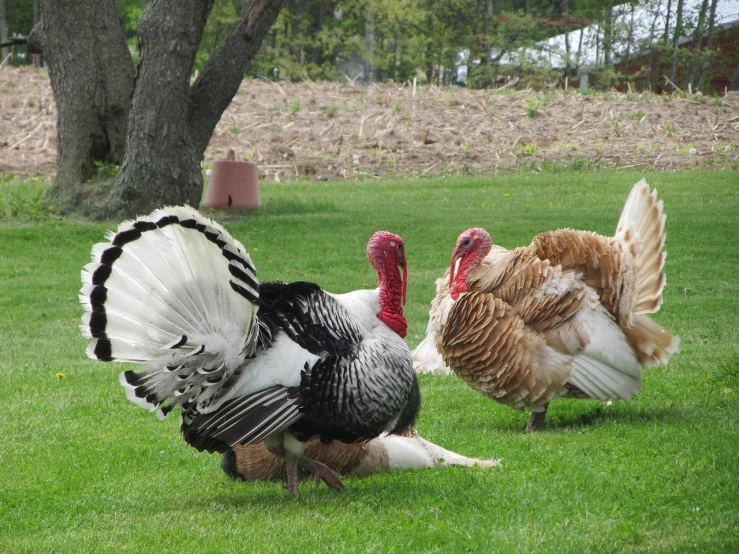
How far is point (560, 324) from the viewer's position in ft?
20.9

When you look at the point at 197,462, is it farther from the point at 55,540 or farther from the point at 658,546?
the point at 658,546

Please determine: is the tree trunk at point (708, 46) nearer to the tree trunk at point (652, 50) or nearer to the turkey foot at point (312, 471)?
the tree trunk at point (652, 50)

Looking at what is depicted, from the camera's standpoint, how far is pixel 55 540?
14.7 ft

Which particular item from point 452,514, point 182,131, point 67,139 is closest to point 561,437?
point 452,514

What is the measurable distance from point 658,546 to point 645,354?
253 cm

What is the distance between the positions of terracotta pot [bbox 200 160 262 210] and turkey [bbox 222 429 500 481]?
32.2 ft

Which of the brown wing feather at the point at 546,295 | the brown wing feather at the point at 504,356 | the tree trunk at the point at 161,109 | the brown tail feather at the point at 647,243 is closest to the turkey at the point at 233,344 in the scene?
the brown wing feather at the point at 504,356

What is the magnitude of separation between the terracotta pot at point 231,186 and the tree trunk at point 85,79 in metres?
1.74

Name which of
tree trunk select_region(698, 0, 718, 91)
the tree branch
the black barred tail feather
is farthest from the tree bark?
tree trunk select_region(698, 0, 718, 91)

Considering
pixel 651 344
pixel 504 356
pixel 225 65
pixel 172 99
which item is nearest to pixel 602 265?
pixel 651 344

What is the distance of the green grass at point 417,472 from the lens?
442cm

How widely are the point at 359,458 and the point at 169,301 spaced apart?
1770mm

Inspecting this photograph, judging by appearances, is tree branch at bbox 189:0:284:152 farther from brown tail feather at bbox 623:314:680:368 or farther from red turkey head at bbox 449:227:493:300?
brown tail feather at bbox 623:314:680:368

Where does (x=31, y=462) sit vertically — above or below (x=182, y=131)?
below
